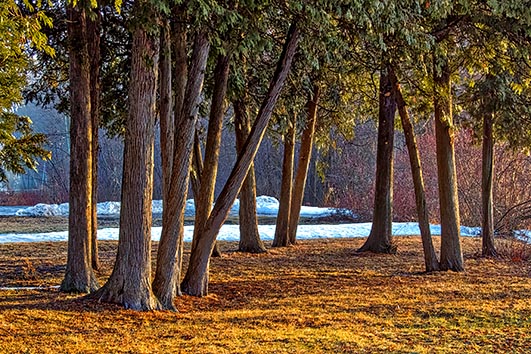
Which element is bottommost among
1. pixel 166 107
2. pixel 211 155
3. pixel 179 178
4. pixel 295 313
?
pixel 295 313

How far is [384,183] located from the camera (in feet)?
46.5

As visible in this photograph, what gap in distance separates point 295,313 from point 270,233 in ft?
39.2

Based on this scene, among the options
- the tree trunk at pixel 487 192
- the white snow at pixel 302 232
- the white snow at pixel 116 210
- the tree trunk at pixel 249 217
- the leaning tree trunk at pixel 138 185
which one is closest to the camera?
the leaning tree trunk at pixel 138 185

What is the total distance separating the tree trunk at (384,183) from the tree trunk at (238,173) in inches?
248

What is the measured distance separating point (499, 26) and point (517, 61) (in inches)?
44.7

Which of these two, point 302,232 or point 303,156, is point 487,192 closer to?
point 303,156

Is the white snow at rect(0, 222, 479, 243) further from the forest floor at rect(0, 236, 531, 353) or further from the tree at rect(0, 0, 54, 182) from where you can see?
the tree at rect(0, 0, 54, 182)

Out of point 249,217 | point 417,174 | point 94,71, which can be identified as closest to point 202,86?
point 94,71

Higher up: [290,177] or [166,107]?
[166,107]

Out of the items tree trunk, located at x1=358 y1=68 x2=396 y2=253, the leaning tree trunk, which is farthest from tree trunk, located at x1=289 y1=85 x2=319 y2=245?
the leaning tree trunk

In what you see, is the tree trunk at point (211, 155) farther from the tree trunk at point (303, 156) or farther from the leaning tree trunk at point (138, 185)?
the tree trunk at point (303, 156)

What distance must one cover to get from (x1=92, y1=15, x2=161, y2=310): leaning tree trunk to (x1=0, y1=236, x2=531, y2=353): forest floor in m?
0.26

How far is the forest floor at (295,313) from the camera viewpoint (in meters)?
5.48

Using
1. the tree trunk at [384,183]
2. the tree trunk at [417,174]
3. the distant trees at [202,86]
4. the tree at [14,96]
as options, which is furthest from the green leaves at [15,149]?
the tree trunk at [384,183]
